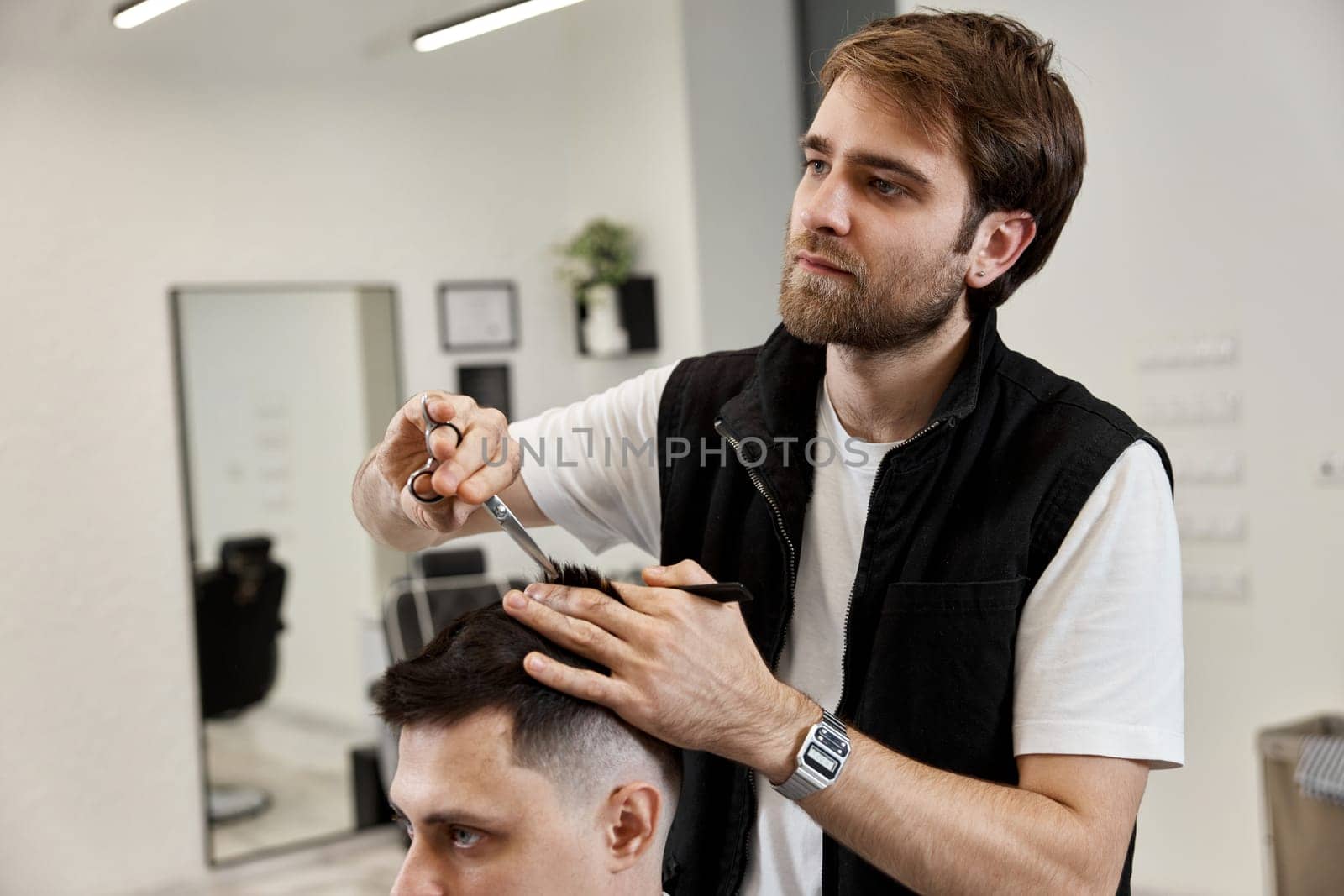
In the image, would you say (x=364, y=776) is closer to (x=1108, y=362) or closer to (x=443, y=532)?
(x=1108, y=362)

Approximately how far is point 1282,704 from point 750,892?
2684 millimetres

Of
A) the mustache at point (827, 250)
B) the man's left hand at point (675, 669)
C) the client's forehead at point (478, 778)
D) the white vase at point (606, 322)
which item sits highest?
the white vase at point (606, 322)

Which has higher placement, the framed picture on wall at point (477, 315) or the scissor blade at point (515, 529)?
the framed picture on wall at point (477, 315)

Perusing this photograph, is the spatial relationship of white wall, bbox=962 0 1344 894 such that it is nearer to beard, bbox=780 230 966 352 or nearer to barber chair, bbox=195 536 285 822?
beard, bbox=780 230 966 352

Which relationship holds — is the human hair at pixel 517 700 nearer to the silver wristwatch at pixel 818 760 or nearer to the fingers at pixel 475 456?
the fingers at pixel 475 456

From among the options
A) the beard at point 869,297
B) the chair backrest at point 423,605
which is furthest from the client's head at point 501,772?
the chair backrest at point 423,605

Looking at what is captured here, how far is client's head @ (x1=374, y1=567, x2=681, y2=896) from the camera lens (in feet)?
4.03

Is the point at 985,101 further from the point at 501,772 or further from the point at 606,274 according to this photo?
the point at 606,274

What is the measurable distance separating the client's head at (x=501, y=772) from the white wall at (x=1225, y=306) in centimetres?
275

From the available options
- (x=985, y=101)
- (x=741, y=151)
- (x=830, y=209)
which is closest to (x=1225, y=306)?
(x=741, y=151)

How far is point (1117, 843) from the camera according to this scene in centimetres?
120

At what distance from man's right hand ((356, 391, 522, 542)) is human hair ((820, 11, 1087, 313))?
0.57 meters

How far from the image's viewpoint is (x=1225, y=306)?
3580mm

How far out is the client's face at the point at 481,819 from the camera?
4.02 ft
